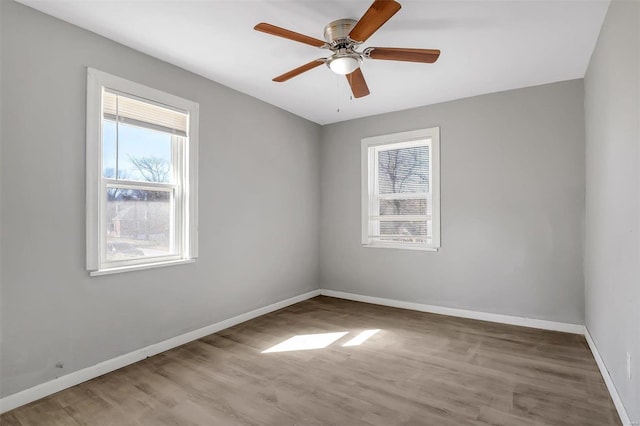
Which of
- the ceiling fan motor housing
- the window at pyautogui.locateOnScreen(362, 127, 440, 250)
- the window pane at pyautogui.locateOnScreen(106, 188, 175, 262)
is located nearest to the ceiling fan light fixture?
the ceiling fan motor housing

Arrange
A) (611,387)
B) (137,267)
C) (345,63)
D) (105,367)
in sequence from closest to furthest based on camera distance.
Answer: (611,387) → (345,63) → (105,367) → (137,267)

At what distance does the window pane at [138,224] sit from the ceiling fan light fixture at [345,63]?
193 centimetres

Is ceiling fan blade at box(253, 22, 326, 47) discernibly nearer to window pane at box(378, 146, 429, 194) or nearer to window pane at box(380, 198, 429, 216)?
window pane at box(378, 146, 429, 194)

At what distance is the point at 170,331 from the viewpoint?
3.08m

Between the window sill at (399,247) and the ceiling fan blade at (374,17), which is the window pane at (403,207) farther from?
the ceiling fan blade at (374,17)

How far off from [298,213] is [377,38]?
2.64 m

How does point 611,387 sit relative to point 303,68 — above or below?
below

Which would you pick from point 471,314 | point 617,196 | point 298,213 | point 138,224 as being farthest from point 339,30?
point 471,314

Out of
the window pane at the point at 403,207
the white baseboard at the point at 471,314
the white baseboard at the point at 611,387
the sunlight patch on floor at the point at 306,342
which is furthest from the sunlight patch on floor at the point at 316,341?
the white baseboard at the point at 611,387

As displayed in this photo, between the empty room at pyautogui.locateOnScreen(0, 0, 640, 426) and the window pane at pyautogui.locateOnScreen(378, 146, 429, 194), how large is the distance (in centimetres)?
3

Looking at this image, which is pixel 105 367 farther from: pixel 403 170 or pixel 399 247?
pixel 403 170

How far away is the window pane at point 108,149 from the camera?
2635 mm

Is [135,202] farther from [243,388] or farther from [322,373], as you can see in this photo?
[322,373]

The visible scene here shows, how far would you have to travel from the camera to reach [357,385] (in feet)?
7.93
